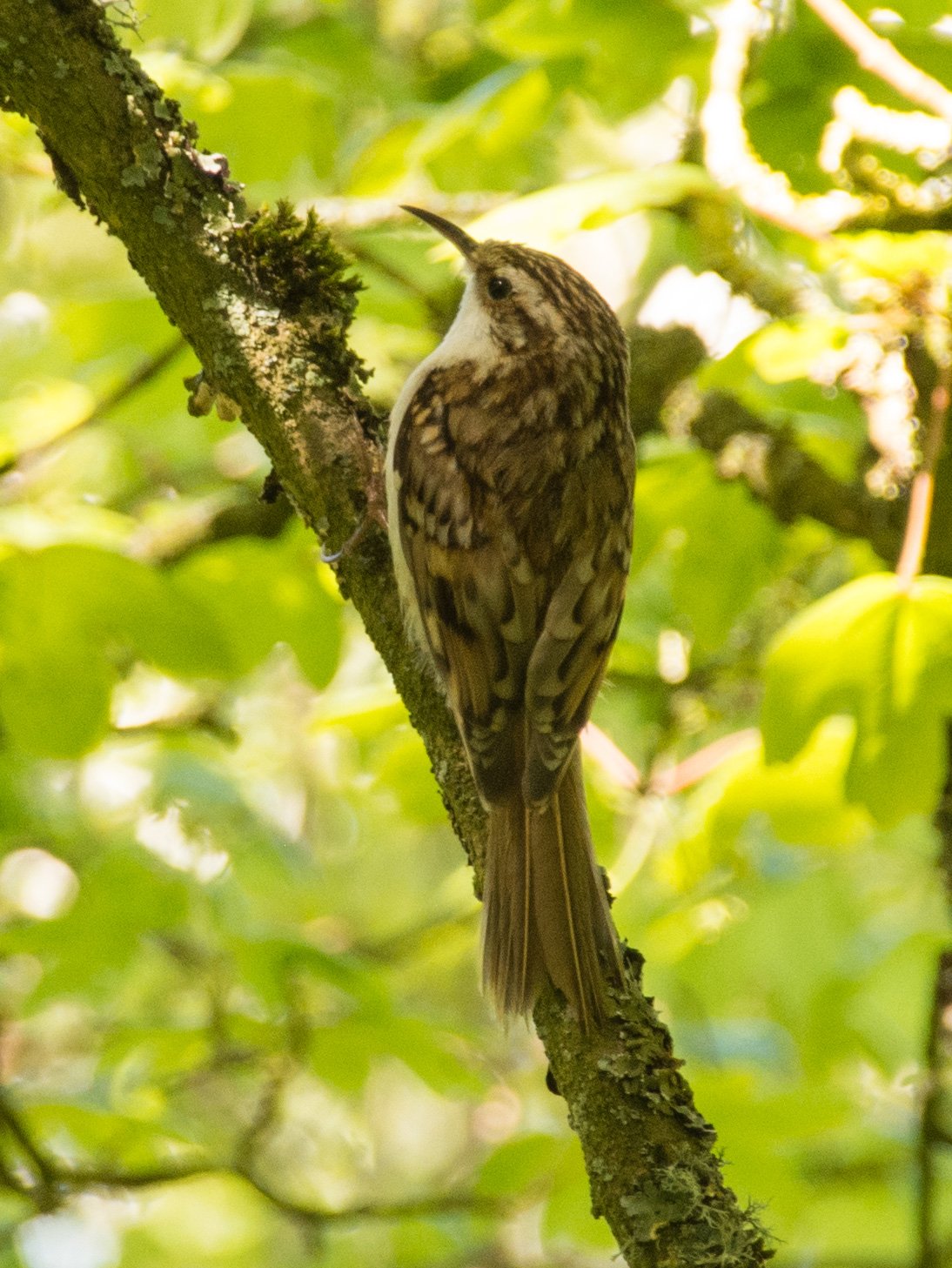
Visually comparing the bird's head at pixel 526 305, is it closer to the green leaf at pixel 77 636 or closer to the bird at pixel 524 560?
the bird at pixel 524 560

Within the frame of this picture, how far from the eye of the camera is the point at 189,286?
1688 mm

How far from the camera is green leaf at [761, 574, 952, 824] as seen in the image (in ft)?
6.71

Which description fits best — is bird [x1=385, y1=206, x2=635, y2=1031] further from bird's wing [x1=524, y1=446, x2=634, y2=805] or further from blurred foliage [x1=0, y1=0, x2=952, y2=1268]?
blurred foliage [x1=0, y1=0, x2=952, y2=1268]

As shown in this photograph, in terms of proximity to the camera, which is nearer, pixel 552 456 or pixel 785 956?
pixel 552 456

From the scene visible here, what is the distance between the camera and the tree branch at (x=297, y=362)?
57.4 inches

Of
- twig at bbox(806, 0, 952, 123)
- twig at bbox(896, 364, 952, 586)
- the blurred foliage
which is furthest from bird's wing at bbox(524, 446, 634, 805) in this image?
twig at bbox(806, 0, 952, 123)

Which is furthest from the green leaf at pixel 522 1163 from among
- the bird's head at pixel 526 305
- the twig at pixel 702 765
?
the bird's head at pixel 526 305

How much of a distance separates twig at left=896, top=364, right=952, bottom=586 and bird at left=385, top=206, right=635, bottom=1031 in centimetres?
44

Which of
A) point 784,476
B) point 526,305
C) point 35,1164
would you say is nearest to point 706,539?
point 784,476

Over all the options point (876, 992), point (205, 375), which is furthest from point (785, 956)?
point (205, 375)

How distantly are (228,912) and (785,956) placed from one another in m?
1.29

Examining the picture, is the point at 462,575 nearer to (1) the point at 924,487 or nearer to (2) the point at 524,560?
(2) the point at 524,560

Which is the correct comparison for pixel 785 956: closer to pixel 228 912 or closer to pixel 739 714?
pixel 739 714

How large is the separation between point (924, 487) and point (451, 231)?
951 millimetres
